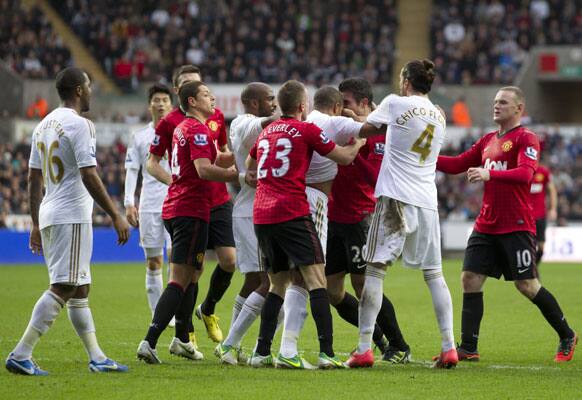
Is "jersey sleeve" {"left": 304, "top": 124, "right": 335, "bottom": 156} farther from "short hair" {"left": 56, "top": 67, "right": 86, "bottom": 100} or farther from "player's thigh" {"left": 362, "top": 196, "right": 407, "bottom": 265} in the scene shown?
"short hair" {"left": 56, "top": 67, "right": 86, "bottom": 100}

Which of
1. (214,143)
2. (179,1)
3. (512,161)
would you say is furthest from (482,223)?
(179,1)

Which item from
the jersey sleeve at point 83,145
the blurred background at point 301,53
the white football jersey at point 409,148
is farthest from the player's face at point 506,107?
the blurred background at point 301,53

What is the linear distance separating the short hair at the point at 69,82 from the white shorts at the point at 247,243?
191cm

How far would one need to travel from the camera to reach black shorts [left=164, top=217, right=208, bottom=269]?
882 cm

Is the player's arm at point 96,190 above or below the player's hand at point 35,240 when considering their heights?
above

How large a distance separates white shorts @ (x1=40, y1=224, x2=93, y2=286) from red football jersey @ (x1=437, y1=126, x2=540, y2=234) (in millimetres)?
3397

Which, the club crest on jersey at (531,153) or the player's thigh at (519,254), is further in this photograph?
the player's thigh at (519,254)

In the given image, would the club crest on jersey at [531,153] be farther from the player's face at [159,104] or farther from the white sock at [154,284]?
the white sock at [154,284]

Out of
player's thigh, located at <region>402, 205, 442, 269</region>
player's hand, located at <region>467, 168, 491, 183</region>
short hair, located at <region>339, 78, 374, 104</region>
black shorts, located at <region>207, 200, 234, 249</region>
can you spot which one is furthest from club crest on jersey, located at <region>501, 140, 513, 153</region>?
black shorts, located at <region>207, 200, 234, 249</region>

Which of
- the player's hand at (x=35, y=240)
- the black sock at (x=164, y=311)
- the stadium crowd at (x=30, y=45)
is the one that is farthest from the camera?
the stadium crowd at (x=30, y=45)

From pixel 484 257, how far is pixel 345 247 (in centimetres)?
127

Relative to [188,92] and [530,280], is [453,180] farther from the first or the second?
[188,92]

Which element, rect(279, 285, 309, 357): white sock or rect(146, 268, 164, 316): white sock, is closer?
rect(279, 285, 309, 357): white sock

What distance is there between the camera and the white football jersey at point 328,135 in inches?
334
